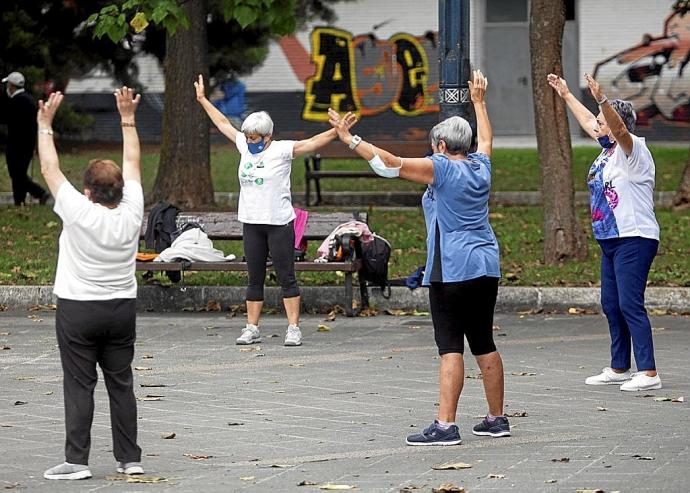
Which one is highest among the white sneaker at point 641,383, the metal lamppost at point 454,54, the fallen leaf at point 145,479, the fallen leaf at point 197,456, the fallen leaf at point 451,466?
the metal lamppost at point 454,54

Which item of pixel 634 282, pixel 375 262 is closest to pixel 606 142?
pixel 634 282

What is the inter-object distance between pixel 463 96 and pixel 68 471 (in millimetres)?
6754

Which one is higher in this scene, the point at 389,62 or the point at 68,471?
the point at 389,62

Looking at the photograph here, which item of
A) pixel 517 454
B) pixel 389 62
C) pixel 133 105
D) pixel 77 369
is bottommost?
pixel 517 454

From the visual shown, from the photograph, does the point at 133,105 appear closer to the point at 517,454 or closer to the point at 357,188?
the point at 517,454

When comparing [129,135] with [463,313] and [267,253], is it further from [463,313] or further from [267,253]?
[267,253]

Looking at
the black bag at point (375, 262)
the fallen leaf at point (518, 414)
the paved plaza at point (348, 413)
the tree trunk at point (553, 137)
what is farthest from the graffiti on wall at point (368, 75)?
the fallen leaf at point (518, 414)

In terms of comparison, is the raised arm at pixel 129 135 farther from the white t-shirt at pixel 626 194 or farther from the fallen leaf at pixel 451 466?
the white t-shirt at pixel 626 194

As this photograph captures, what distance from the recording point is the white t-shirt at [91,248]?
20.7 feet

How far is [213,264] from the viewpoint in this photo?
40.4 feet

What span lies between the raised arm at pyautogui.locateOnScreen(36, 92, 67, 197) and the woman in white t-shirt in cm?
399

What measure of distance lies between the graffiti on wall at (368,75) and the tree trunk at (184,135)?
14.6 meters

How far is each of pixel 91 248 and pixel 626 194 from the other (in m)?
3.75

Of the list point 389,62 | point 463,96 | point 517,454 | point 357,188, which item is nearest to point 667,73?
point 389,62
